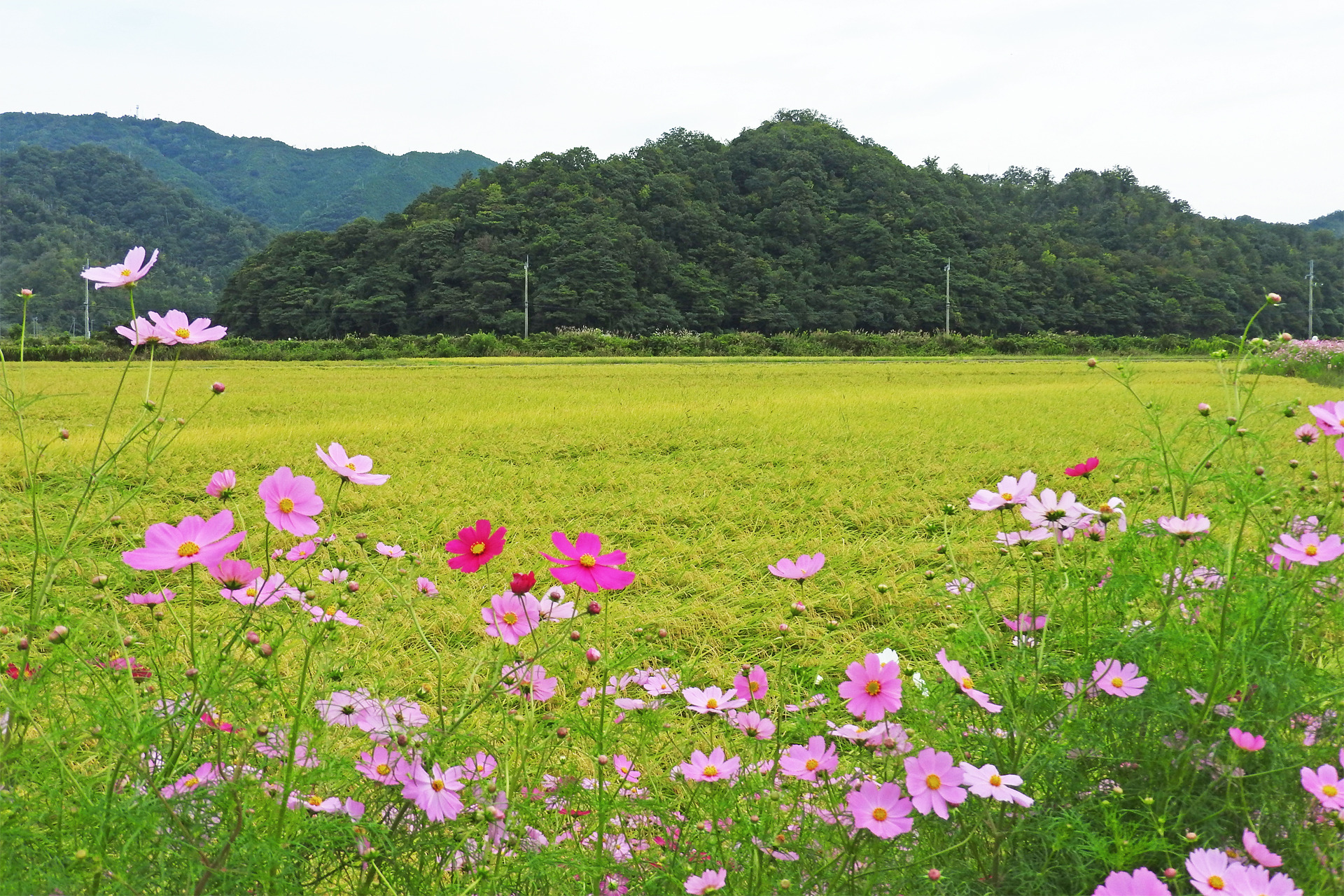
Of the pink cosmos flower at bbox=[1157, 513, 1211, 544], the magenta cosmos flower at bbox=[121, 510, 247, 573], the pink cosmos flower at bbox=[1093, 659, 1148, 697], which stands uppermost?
the magenta cosmos flower at bbox=[121, 510, 247, 573]

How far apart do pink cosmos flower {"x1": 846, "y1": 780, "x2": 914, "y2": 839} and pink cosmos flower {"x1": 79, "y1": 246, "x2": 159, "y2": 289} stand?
0.75 metres

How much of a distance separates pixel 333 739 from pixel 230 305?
35.2 meters

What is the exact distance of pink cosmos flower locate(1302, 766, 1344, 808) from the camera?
2.33 ft

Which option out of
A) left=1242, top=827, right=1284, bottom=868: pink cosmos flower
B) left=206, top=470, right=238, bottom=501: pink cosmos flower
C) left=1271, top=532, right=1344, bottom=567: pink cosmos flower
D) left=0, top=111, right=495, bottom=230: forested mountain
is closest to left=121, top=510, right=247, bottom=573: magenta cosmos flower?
left=206, top=470, right=238, bottom=501: pink cosmos flower

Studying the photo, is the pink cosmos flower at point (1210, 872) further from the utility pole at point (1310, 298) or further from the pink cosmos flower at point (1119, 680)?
the utility pole at point (1310, 298)

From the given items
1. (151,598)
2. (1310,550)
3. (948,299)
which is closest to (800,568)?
(1310,550)

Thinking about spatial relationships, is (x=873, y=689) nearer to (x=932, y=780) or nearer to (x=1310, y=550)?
(x=932, y=780)

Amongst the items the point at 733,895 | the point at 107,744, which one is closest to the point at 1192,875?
the point at 733,895

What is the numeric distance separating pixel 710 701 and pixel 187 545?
0.52 meters

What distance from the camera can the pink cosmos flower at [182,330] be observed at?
0.81 metres

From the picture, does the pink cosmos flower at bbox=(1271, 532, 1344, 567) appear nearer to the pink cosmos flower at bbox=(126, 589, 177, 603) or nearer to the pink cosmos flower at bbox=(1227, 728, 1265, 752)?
the pink cosmos flower at bbox=(1227, 728, 1265, 752)

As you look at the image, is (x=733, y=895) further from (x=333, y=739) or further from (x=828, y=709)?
(x=333, y=739)

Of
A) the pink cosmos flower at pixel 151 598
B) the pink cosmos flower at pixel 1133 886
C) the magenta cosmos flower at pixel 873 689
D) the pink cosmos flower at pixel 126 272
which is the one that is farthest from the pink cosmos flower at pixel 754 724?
the pink cosmos flower at pixel 126 272

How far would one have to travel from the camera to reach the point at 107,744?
76cm
